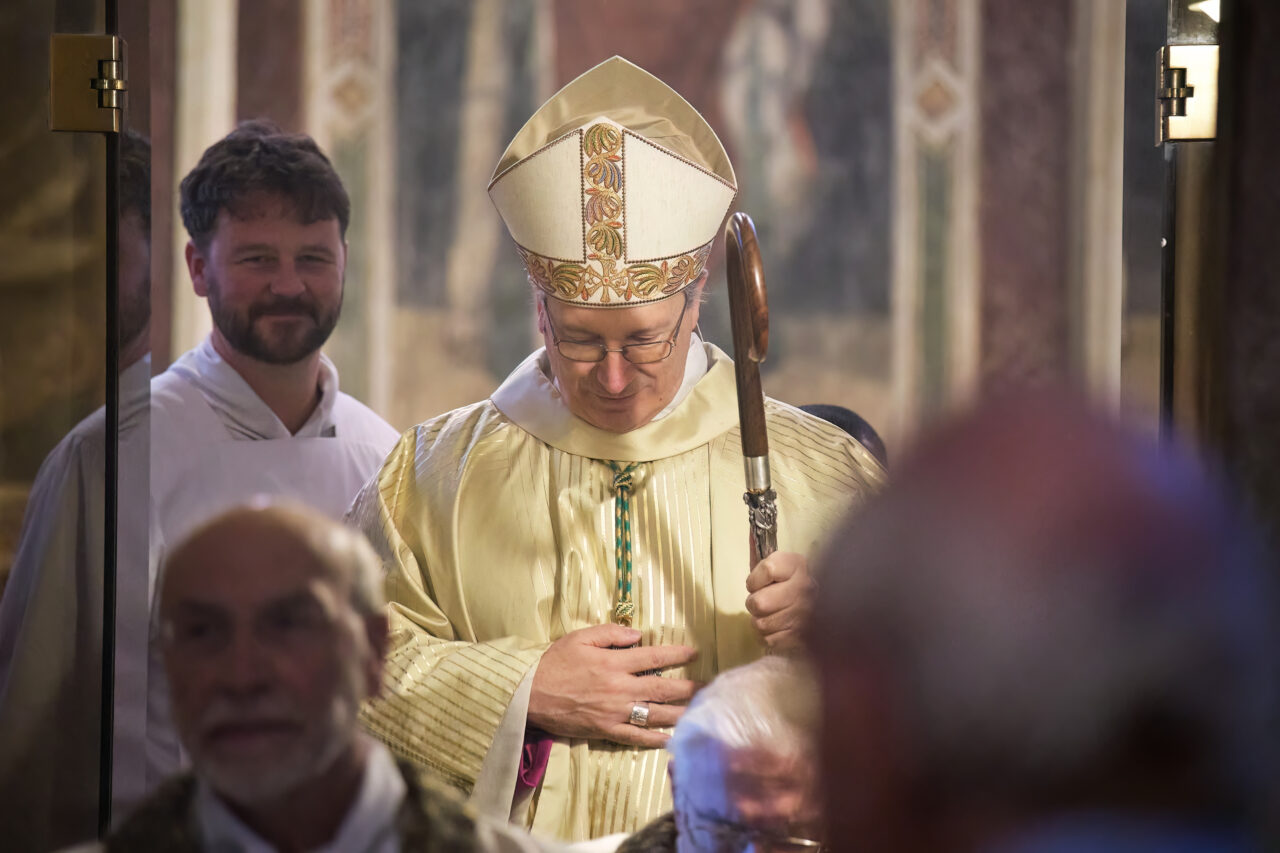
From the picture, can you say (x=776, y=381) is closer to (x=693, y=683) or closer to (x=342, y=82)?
(x=693, y=683)

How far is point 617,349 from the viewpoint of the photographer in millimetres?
2615

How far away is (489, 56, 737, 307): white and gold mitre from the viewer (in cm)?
257

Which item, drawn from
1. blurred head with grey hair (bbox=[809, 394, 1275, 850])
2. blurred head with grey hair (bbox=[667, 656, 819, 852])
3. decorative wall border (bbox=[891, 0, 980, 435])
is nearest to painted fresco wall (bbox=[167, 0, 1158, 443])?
decorative wall border (bbox=[891, 0, 980, 435])

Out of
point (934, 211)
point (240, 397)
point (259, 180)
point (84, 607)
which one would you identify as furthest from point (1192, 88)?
point (84, 607)

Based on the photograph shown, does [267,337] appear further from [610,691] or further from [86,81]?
[610,691]

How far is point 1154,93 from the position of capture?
254 centimetres

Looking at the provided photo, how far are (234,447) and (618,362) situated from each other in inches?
28.0

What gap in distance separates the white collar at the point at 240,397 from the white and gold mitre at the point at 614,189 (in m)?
0.44

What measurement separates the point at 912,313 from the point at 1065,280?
28 centimetres

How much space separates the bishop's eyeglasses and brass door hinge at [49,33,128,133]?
83 cm

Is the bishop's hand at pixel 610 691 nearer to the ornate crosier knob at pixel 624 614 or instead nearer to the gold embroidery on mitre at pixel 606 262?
the ornate crosier knob at pixel 624 614

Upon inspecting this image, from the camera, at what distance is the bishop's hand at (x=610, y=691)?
2512mm

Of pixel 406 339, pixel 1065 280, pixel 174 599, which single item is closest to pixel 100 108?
pixel 406 339

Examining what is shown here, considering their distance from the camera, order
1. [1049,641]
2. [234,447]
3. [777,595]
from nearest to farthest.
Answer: [1049,641]
[777,595]
[234,447]
